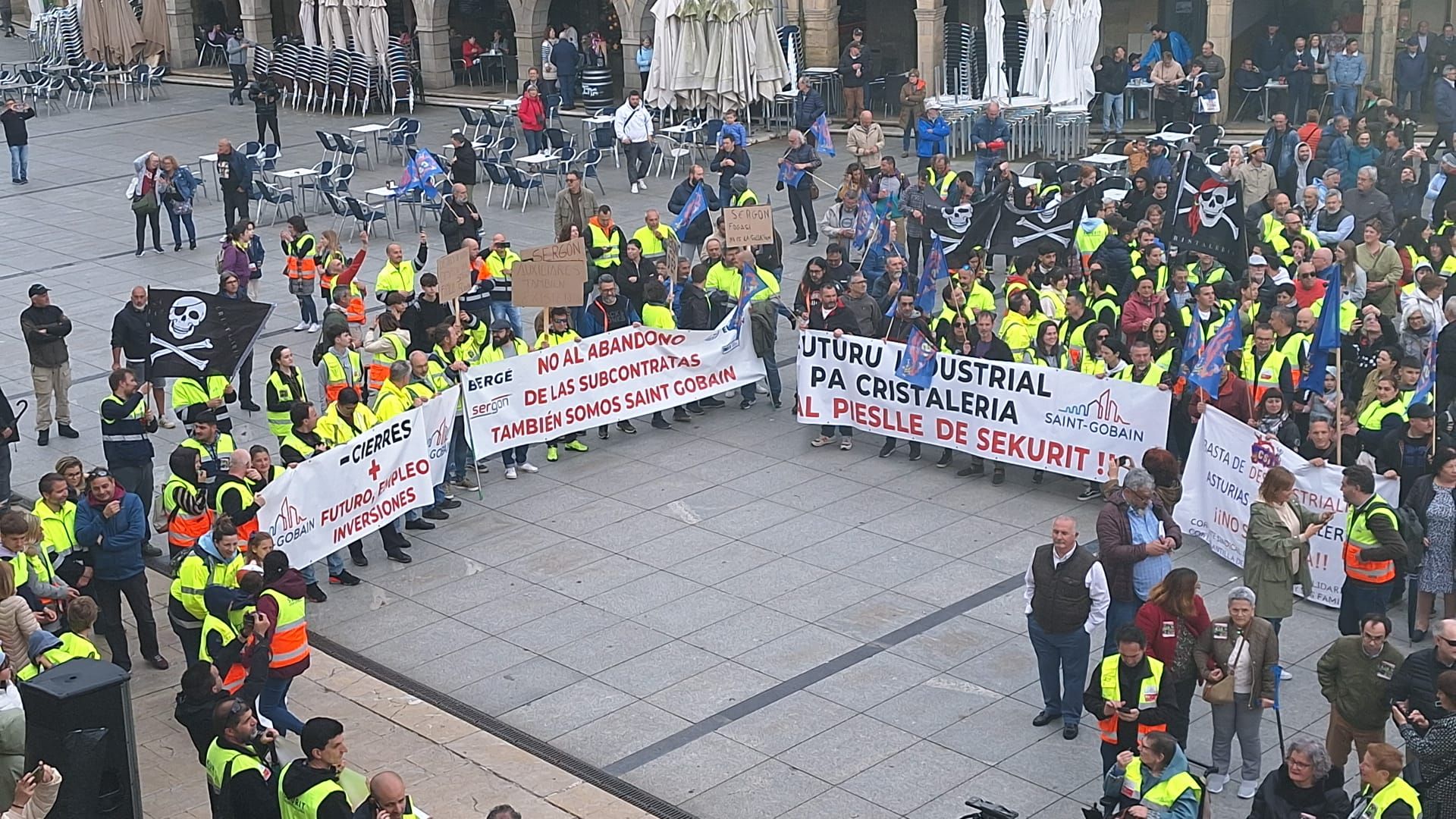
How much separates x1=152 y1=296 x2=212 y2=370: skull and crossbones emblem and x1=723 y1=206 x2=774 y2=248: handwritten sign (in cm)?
541

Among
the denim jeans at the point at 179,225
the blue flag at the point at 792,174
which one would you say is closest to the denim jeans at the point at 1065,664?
the blue flag at the point at 792,174

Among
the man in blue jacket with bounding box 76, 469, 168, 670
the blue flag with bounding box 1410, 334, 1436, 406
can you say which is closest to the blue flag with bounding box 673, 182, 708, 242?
the blue flag with bounding box 1410, 334, 1436, 406

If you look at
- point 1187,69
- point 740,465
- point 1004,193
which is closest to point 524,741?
point 740,465

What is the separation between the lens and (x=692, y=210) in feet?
68.5

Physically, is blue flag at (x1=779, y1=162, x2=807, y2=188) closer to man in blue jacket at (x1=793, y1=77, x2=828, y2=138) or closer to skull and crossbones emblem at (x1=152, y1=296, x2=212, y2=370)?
man in blue jacket at (x1=793, y1=77, x2=828, y2=138)

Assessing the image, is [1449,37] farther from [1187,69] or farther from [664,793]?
[664,793]

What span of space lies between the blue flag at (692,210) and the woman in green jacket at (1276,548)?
34.7ft

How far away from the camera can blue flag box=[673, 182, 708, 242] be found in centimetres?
2083

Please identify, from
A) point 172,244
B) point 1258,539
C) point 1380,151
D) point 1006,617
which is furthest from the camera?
point 172,244

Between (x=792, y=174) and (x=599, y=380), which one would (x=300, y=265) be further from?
(x=792, y=174)

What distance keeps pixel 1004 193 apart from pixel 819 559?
23.6 feet

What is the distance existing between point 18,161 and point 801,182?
600 inches

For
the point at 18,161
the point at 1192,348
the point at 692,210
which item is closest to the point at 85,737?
the point at 1192,348

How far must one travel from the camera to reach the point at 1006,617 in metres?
12.7
